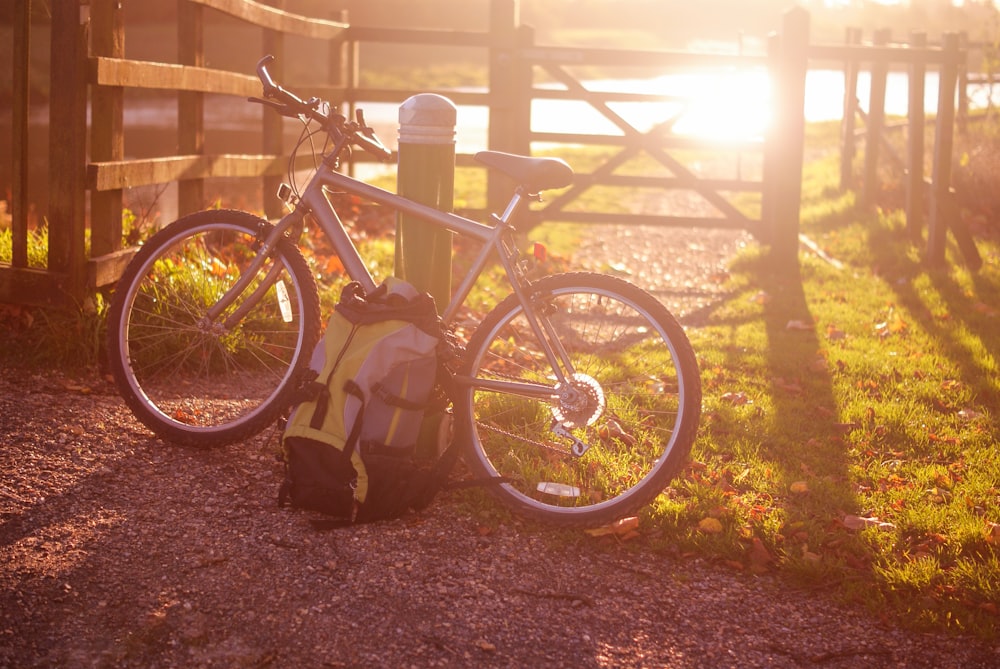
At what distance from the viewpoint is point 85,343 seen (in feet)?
17.6

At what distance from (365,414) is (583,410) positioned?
32.0 inches

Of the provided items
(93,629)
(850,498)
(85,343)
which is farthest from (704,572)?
(85,343)

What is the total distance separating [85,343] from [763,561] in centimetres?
345

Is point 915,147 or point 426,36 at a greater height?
point 426,36

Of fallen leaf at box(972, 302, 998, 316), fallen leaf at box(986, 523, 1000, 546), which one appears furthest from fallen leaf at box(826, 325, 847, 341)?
fallen leaf at box(986, 523, 1000, 546)

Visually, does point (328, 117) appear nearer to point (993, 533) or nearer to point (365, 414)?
point (365, 414)

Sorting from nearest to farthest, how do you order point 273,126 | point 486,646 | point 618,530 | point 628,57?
1. point 486,646
2. point 618,530
3. point 273,126
4. point 628,57

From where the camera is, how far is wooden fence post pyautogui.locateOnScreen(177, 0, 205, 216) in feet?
21.1

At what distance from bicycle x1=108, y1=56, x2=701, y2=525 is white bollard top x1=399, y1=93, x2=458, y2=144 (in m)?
0.14

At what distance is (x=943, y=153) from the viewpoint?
8.79m

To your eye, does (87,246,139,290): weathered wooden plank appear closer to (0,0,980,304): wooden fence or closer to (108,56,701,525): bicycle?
(0,0,980,304): wooden fence

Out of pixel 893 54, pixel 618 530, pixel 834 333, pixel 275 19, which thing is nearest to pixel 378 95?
pixel 275 19

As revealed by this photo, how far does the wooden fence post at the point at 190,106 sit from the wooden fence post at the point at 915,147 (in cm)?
581

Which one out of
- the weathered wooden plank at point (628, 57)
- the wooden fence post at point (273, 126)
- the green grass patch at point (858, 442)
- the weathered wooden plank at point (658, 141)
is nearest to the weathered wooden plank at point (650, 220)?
the weathered wooden plank at point (658, 141)
